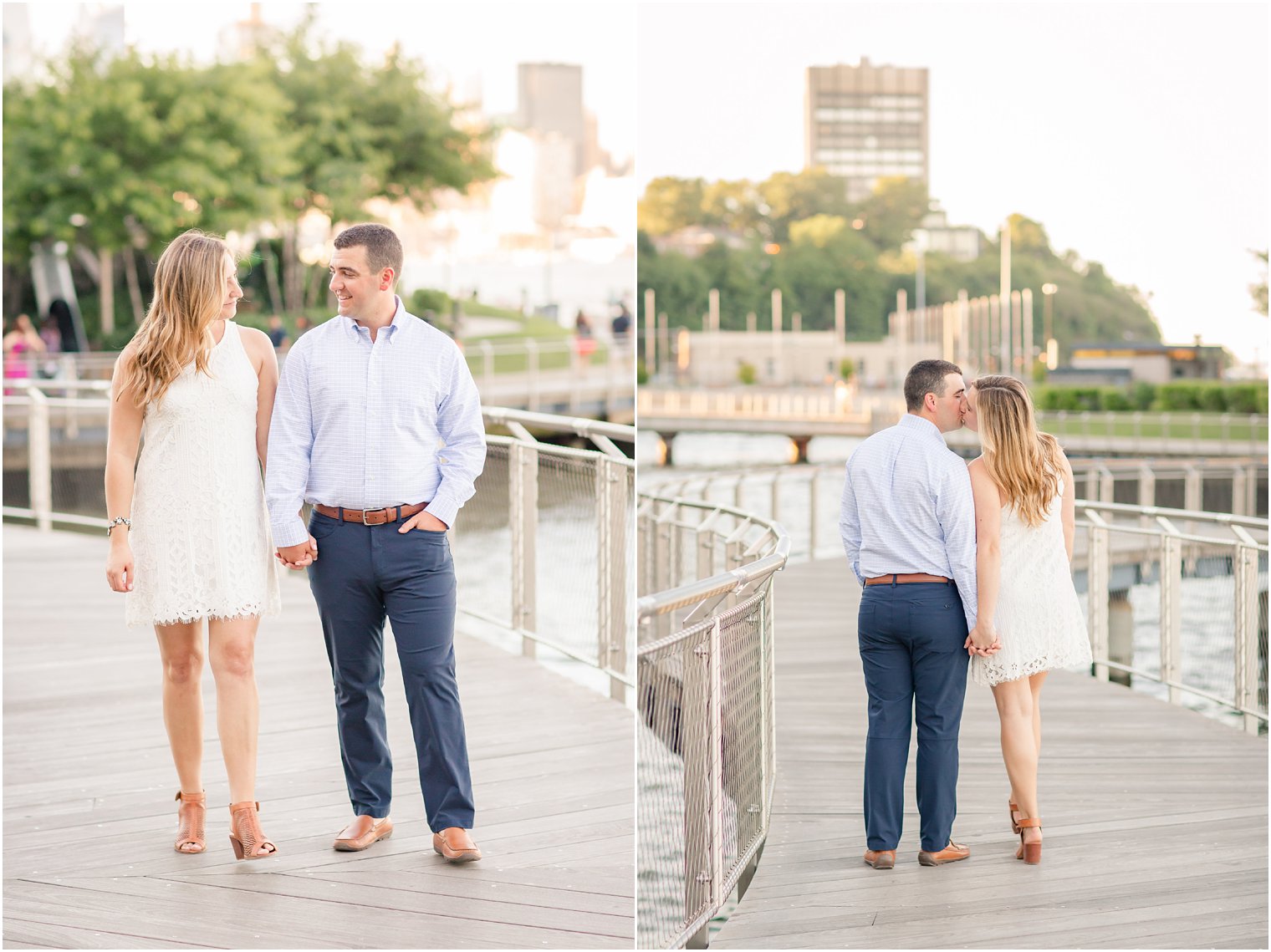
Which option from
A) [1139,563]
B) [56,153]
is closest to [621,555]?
[1139,563]

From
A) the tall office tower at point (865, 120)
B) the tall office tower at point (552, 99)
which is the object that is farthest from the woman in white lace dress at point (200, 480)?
the tall office tower at point (865, 120)

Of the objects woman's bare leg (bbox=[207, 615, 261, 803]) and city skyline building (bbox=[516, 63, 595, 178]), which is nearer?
woman's bare leg (bbox=[207, 615, 261, 803])

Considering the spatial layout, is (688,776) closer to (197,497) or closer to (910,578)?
(910,578)

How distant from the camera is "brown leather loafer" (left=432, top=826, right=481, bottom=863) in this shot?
377cm

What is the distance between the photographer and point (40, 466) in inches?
459

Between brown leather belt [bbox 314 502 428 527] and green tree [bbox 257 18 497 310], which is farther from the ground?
green tree [bbox 257 18 497 310]

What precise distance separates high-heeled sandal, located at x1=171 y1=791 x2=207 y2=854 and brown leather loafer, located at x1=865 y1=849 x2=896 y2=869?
5.99 feet

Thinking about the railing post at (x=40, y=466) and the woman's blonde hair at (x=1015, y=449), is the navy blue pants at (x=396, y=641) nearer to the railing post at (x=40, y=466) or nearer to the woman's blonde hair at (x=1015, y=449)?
the woman's blonde hair at (x=1015, y=449)

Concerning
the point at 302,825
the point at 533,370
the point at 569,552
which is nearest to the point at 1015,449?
the point at 302,825

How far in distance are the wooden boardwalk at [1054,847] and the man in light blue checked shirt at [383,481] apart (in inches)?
37.7

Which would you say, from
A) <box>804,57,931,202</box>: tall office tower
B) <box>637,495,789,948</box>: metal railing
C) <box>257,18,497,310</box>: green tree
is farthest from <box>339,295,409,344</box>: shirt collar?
<box>804,57,931,202</box>: tall office tower

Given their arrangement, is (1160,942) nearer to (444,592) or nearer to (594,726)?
(444,592)

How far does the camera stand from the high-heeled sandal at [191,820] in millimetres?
3900

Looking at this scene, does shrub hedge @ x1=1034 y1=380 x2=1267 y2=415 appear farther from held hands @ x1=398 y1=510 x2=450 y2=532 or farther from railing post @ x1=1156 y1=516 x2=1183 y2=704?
held hands @ x1=398 y1=510 x2=450 y2=532
